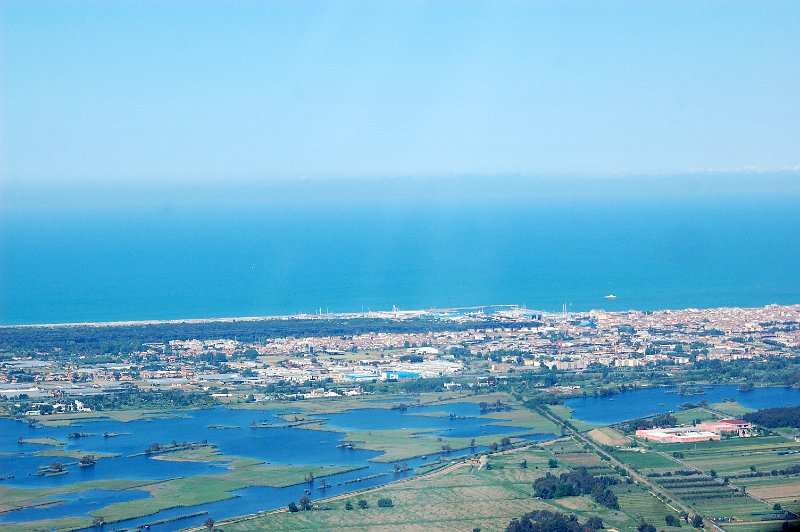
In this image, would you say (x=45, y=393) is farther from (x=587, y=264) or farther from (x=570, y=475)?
(x=587, y=264)

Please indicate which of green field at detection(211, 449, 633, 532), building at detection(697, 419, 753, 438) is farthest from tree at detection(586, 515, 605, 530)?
building at detection(697, 419, 753, 438)

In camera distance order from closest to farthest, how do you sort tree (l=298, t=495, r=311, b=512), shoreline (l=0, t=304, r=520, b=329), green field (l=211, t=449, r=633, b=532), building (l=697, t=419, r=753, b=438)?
green field (l=211, t=449, r=633, b=532) < tree (l=298, t=495, r=311, b=512) < building (l=697, t=419, r=753, b=438) < shoreline (l=0, t=304, r=520, b=329)

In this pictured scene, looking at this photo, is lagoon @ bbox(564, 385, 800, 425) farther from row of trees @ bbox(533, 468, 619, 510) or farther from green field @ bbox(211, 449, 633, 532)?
green field @ bbox(211, 449, 633, 532)

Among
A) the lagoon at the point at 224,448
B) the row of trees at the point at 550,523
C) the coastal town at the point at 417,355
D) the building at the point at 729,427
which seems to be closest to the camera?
the row of trees at the point at 550,523

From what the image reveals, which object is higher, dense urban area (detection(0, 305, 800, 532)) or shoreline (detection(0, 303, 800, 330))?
shoreline (detection(0, 303, 800, 330))

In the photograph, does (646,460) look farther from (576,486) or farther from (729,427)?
(729,427)

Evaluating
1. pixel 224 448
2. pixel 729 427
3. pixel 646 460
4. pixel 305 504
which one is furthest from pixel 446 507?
pixel 729 427

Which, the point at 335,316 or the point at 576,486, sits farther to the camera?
the point at 335,316

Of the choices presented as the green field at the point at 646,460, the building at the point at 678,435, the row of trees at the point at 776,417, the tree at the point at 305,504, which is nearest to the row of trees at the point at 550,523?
the tree at the point at 305,504

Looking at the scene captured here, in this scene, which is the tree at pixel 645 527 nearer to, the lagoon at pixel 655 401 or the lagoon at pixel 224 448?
the lagoon at pixel 224 448
